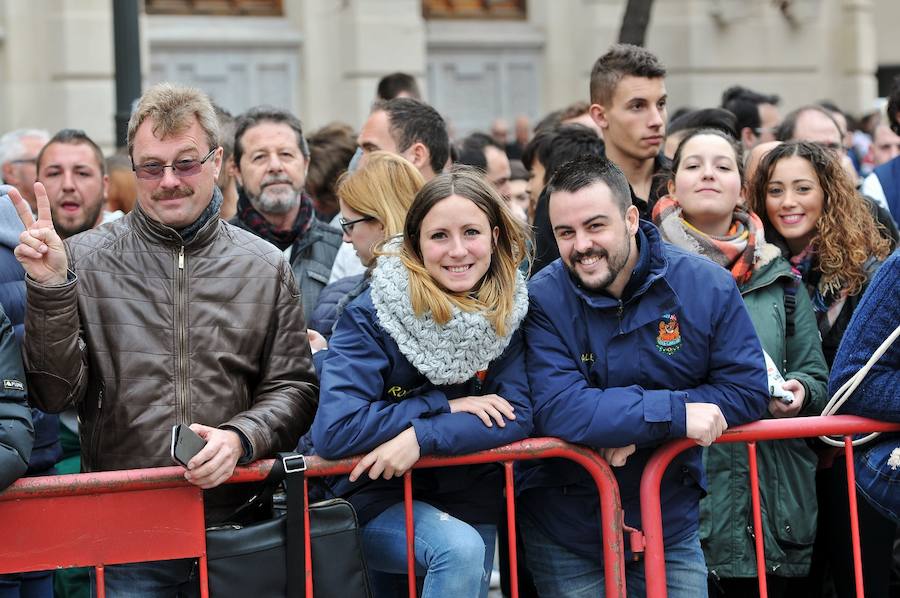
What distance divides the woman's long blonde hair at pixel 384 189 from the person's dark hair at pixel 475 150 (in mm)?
2122

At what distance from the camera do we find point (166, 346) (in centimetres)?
366

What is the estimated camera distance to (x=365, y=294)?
12.7ft

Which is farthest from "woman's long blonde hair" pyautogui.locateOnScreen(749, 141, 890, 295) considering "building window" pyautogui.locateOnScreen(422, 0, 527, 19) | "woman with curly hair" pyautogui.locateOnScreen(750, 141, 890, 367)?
"building window" pyautogui.locateOnScreen(422, 0, 527, 19)

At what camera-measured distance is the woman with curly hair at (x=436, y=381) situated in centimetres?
368

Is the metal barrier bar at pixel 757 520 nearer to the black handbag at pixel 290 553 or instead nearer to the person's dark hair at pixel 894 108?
the black handbag at pixel 290 553

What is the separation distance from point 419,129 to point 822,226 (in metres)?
1.75

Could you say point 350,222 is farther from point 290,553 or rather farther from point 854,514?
point 854,514

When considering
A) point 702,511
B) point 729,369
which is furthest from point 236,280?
point 702,511

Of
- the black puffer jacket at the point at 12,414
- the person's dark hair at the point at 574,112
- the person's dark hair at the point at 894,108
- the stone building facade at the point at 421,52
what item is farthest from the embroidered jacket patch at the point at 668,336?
the stone building facade at the point at 421,52

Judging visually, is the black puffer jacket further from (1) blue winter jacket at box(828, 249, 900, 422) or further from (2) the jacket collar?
(1) blue winter jacket at box(828, 249, 900, 422)

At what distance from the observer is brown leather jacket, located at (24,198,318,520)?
3643 mm

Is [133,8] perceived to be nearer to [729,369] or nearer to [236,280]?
[236,280]

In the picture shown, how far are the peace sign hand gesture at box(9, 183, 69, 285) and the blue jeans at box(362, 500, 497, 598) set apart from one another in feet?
3.94

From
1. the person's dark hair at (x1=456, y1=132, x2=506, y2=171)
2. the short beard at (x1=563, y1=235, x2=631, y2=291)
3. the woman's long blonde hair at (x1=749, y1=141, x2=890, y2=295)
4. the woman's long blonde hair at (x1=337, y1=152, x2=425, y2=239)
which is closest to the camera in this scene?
the short beard at (x1=563, y1=235, x2=631, y2=291)
